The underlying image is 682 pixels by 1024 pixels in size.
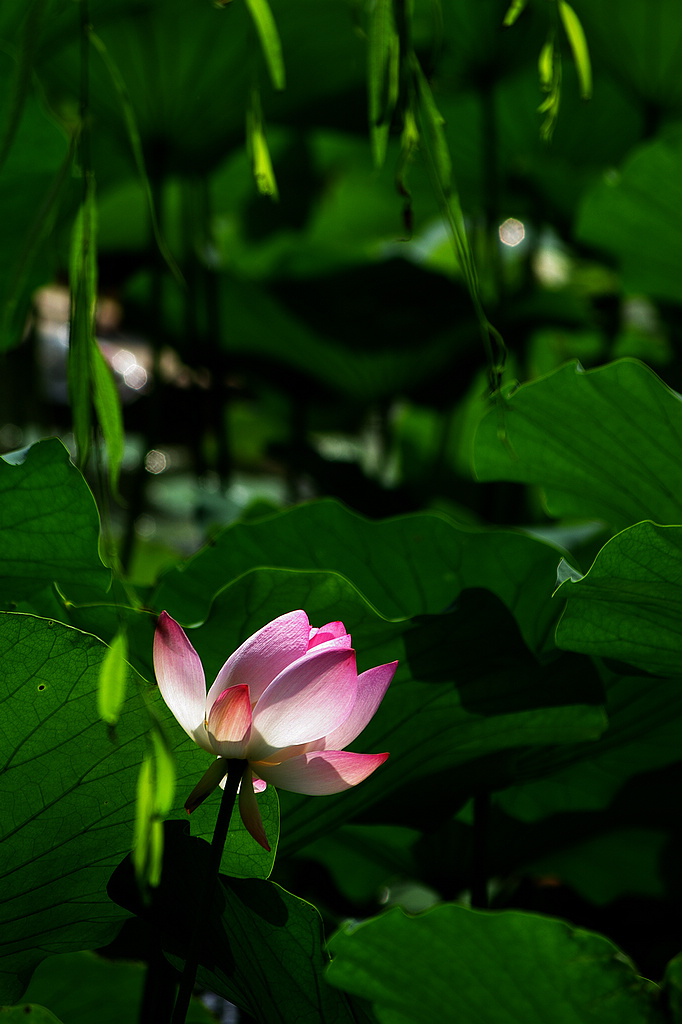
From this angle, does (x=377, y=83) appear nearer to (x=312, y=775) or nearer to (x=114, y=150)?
(x=312, y=775)

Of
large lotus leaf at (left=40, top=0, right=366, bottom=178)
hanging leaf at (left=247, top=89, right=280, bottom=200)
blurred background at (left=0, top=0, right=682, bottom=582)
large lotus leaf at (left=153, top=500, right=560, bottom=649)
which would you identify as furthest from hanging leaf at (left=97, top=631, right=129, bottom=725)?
large lotus leaf at (left=40, top=0, right=366, bottom=178)

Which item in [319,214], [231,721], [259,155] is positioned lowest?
[319,214]

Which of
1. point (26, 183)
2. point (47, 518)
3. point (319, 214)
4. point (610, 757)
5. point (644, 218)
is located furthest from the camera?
point (319, 214)

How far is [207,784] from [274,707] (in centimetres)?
4

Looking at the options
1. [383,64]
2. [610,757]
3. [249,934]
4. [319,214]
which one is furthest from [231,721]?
[319,214]

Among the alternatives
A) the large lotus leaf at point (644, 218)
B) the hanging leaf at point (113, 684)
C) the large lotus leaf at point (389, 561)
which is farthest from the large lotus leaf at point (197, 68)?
the hanging leaf at point (113, 684)

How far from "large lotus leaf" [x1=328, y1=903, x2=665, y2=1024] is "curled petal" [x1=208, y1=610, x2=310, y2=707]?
3.3 inches

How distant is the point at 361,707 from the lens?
0.31 meters

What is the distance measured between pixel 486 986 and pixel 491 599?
0.16m

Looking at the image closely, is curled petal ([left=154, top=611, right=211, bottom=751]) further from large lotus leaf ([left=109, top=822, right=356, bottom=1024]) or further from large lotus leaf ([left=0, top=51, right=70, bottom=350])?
large lotus leaf ([left=0, top=51, right=70, bottom=350])

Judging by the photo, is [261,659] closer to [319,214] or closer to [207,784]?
[207,784]

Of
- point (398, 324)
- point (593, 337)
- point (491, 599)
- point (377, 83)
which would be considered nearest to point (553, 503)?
point (491, 599)

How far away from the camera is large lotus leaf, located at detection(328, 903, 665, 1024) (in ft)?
0.98

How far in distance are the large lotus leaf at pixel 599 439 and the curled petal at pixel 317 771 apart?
0.60 feet
